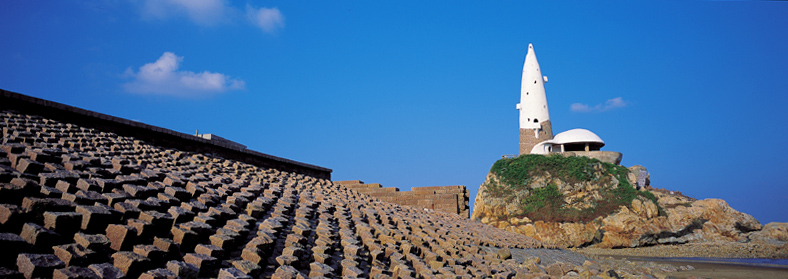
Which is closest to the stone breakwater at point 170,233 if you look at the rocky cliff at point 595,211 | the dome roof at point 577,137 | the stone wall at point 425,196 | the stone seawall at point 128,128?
the stone seawall at point 128,128

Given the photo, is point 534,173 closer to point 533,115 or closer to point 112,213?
point 533,115

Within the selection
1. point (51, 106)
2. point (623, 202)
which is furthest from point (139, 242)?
point (623, 202)

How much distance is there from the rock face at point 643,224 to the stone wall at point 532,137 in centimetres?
1066

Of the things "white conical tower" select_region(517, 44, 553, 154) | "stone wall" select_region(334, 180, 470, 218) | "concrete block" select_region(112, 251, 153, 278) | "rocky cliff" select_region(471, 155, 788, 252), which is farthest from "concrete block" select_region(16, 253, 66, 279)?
"white conical tower" select_region(517, 44, 553, 154)

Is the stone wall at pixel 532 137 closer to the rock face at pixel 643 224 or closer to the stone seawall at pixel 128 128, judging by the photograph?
the rock face at pixel 643 224

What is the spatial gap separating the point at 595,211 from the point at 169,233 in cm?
2273

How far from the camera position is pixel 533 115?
1380 inches

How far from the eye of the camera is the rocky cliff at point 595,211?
2202 cm

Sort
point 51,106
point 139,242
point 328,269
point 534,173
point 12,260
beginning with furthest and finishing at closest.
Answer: point 534,173 → point 51,106 → point 328,269 → point 139,242 → point 12,260

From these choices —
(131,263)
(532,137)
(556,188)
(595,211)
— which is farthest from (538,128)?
(131,263)

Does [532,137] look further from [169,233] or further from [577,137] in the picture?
[169,233]

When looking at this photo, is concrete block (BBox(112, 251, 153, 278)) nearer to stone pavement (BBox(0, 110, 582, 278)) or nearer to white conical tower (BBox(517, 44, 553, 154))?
stone pavement (BBox(0, 110, 582, 278))

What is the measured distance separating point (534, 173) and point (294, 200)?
20019 mm

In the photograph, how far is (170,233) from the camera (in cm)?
349
